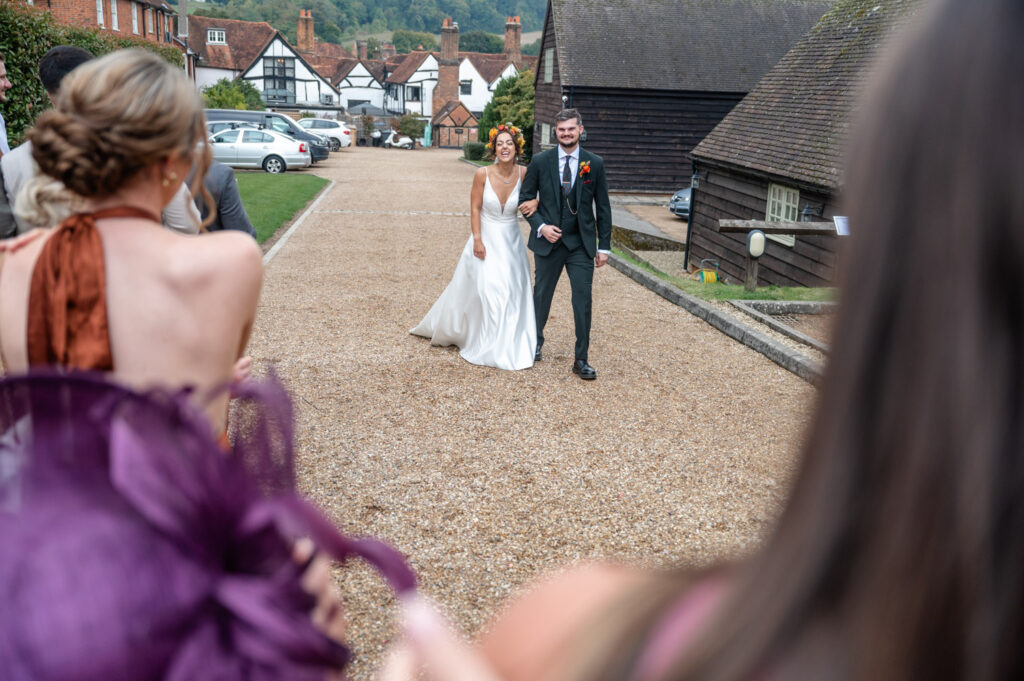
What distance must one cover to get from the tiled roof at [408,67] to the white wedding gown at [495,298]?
82.4 m

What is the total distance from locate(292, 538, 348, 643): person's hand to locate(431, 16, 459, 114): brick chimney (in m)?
78.5

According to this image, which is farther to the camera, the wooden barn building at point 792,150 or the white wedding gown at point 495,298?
the wooden barn building at point 792,150

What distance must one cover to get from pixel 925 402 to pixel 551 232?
263 inches

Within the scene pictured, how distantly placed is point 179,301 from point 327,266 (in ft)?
36.1

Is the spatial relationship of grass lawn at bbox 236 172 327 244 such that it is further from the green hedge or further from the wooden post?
→ the wooden post

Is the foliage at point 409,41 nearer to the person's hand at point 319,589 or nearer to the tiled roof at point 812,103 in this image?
the tiled roof at point 812,103

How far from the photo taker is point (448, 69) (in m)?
78.4

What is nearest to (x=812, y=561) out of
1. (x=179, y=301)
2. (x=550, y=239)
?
(x=179, y=301)

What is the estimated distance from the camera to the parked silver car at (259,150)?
1172 inches

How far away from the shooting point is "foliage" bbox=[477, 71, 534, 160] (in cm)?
3825

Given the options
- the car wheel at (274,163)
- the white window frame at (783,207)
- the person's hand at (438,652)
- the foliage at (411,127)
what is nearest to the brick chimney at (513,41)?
the foliage at (411,127)

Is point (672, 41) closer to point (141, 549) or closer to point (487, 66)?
point (141, 549)

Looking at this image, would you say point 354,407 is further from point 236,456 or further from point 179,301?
point 236,456

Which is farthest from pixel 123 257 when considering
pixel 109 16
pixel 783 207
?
pixel 109 16
